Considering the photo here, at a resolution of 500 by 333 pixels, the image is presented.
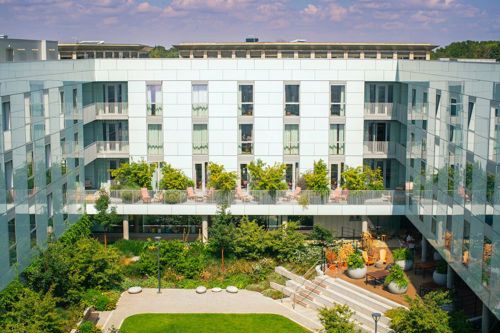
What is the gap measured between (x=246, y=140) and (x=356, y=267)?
1311 centimetres

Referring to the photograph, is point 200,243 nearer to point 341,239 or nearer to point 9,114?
point 341,239

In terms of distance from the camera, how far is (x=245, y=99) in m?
45.9

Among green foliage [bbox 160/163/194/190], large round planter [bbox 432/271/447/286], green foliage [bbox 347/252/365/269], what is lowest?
large round planter [bbox 432/271/447/286]

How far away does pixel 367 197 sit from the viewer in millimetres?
43250

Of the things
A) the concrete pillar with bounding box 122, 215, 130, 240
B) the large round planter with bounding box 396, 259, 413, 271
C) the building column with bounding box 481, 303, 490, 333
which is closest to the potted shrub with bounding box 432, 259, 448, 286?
the large round planter with bounding box 396, 259, 413, 271

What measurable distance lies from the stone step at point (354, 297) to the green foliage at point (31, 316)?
1341cm

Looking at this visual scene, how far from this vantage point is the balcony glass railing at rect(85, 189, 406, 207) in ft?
142

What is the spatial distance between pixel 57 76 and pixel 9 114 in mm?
7866

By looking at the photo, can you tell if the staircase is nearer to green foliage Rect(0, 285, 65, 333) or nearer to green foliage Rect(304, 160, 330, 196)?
green foliage Rect(304, 160, 330, 196)

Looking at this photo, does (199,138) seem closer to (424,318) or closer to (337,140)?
(337,140)

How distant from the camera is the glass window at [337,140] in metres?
46.2

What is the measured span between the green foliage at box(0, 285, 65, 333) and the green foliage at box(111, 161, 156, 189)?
1558 centimetres

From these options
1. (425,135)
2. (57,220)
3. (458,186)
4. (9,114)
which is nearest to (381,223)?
(425,135)

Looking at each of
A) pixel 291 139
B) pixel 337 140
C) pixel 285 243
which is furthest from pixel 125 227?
pixel 337 140
